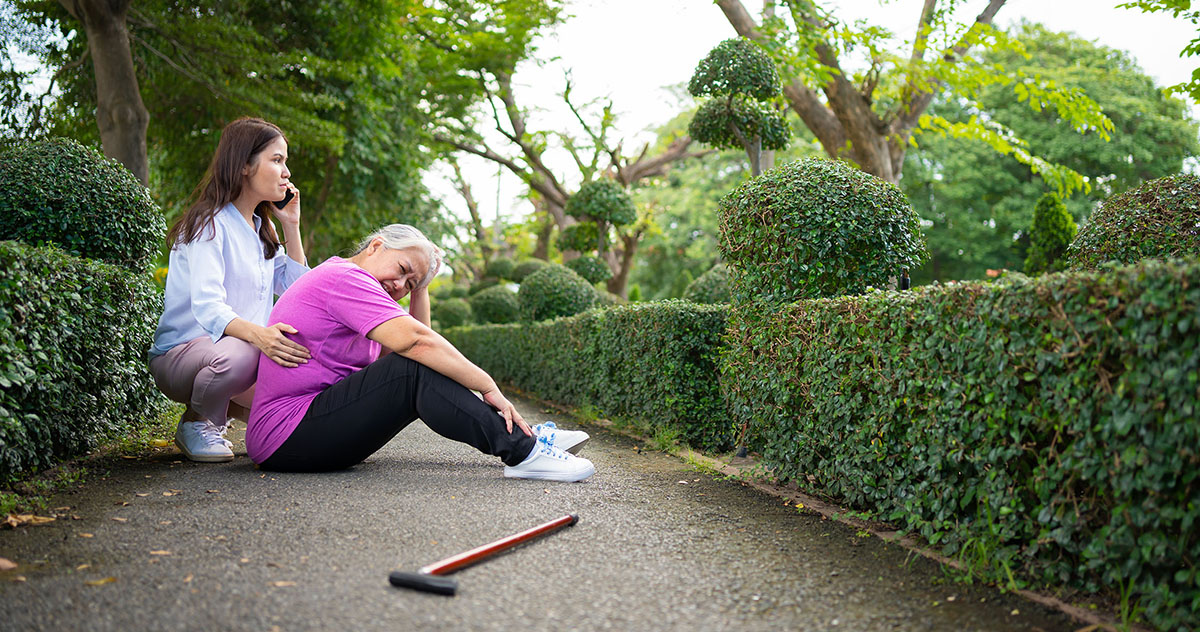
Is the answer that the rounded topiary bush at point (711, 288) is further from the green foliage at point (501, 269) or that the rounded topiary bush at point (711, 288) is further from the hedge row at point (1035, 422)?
the green foliage at point (501, 269)

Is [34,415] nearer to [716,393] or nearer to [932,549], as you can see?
[932,549]

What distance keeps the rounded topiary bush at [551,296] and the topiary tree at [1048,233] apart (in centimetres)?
879

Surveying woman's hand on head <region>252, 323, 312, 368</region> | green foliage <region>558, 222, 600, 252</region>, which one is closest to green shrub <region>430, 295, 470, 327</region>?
green foliage <region>558, 222, 600, 252</region>

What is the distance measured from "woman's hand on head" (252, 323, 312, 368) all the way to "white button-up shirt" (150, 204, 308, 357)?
32cm

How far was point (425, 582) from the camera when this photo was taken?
7.17 ft

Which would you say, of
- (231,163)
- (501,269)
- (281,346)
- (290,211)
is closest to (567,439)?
(281,346)

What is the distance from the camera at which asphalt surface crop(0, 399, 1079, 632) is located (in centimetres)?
205

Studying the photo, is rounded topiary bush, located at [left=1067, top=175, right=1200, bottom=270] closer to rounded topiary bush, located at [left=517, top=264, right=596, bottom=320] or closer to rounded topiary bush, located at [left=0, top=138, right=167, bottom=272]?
rounded topiary bush, located at [left=0, top=138, right=167, bottom=272]

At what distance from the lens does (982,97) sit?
2480cm

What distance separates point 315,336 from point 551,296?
7.19 meters

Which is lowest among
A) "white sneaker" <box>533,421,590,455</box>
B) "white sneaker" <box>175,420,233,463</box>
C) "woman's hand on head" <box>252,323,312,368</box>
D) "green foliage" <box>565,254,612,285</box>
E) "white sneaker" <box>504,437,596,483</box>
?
"white sneaker" <box>175,420,233,463</box>

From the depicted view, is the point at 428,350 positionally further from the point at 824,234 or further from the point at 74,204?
the point at 74,204

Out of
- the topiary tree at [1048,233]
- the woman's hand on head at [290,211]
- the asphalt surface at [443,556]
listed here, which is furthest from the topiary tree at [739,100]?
the topiary tree at [1048,233]

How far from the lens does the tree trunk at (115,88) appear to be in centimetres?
850
